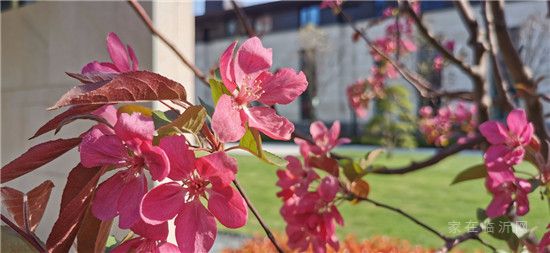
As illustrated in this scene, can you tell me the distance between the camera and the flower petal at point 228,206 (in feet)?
1.30

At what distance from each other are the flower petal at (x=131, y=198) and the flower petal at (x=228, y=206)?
0.14 ft

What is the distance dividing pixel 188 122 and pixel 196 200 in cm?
5

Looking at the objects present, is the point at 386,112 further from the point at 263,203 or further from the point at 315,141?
the point at 315,141

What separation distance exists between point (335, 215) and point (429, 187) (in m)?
5.44

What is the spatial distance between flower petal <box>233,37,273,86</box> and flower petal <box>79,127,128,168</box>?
9 cm

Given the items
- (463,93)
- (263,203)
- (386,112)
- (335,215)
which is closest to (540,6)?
(386,112)

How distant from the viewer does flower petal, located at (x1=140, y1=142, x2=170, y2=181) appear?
0.35 m

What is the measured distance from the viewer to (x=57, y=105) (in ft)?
1.06

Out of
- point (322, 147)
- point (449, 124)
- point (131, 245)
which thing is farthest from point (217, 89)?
point (449, 124)

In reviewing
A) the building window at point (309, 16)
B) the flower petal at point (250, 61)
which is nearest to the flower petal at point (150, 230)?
the flower petal at point (250, 61)

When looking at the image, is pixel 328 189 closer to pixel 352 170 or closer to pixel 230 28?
pixel 352 170

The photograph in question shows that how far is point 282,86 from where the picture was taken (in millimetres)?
428

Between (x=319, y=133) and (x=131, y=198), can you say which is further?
(x=319, y=133)

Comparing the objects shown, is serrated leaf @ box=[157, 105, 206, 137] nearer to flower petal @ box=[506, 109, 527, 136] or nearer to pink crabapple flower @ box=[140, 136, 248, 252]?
pink crabapple flower @ box=[140, 136, 248, 252]
